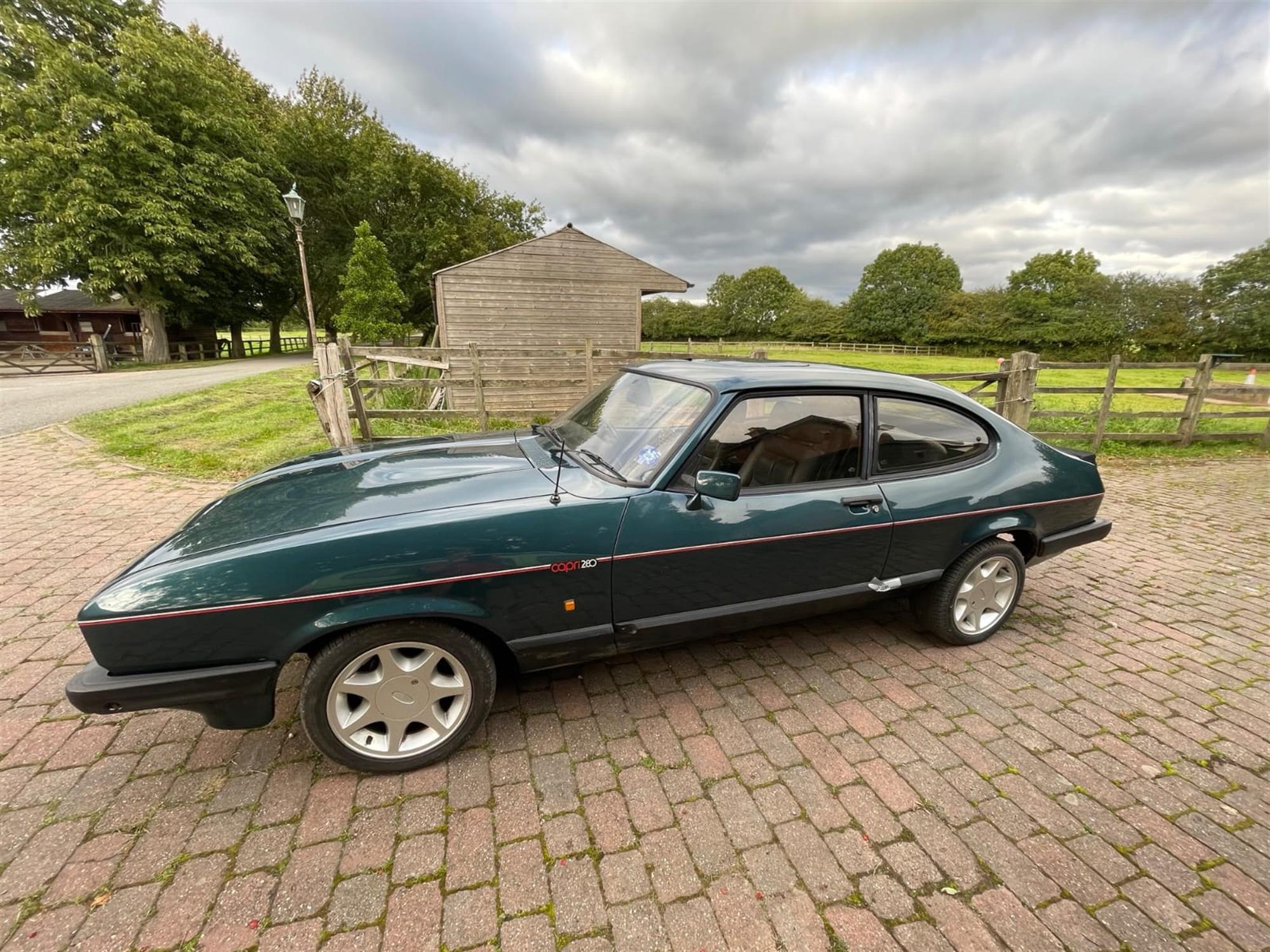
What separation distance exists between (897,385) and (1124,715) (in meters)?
1.96

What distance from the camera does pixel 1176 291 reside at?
145 feet

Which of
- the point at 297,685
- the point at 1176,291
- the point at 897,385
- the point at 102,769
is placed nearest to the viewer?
the point at 102,769

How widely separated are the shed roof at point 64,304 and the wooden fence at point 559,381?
99.9ft

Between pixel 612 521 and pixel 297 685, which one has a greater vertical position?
pixel 612 521

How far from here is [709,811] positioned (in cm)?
197

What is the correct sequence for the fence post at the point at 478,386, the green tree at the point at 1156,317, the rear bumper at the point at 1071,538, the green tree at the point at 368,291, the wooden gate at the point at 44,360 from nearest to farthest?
the rear bumper at the point at 1071,538, the fence post at the point at 478,386, the wooden gate at the point at 44,360, the green tree at the point at 368,291, the green tree at the point at 1156,317

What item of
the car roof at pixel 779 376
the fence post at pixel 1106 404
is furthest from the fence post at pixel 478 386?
the fence post at pixel 1106 404

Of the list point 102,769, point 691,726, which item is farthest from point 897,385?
point 102,769

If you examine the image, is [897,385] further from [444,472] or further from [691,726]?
[444,472]

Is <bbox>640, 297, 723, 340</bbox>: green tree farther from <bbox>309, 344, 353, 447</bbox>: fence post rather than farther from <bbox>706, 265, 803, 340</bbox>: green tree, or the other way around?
<bbox>309, 344, 353, 447</bbox>: fence post

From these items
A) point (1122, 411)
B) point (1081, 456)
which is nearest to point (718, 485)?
point (1081, 456)

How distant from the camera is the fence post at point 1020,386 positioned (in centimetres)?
696

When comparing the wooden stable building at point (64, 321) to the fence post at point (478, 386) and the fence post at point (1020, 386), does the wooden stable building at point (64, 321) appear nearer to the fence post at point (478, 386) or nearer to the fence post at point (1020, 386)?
the fence post at point (478, 386)

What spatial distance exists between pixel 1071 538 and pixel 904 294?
67094 millimetres
